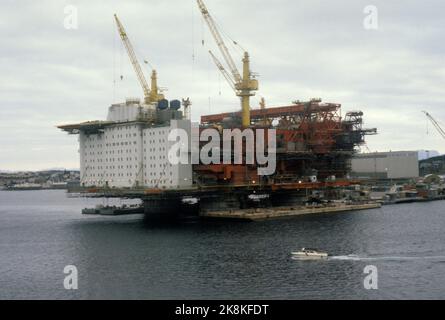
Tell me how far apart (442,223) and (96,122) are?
192 ft

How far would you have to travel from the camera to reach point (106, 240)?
6750 cm

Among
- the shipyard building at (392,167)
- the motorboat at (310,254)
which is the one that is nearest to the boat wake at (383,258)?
the motorboat at (310,254)

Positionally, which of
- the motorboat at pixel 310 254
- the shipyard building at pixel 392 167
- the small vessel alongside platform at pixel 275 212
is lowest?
the motorboat at pixel 310 254

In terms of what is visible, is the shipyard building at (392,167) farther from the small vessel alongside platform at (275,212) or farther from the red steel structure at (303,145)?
the small vessel alongside platform at (275,212)

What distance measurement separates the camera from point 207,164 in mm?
90125

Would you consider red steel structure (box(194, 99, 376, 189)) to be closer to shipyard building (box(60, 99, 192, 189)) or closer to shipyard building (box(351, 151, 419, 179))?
shipyard building (box(60, 99, 192, 189))

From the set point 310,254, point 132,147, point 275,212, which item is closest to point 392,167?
point 275,212

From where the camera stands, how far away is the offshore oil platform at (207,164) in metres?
89.2

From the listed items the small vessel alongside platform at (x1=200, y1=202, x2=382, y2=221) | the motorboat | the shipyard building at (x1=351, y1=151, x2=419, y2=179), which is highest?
the shipyard building at (x1=351, y1=151, x2=419, y2=179)

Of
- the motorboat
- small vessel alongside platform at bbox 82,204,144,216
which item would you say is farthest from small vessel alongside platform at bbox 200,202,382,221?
the motorboat

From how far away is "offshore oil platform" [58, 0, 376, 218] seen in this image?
293 feet

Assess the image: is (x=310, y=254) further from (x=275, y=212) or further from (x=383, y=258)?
(x=275, y=212)

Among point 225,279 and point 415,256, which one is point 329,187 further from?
point 225,279

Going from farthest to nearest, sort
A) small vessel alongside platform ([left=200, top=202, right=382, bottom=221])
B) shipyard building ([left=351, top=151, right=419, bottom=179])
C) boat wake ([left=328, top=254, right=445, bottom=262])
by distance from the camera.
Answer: shipyard building ([left=351, top=151, right=419, bottom=179]), small vessel alongside platform ([left=200, top=202, right=382, bottom=221]), boat wake ([left=328, top=254, right=445, bottom=262])
